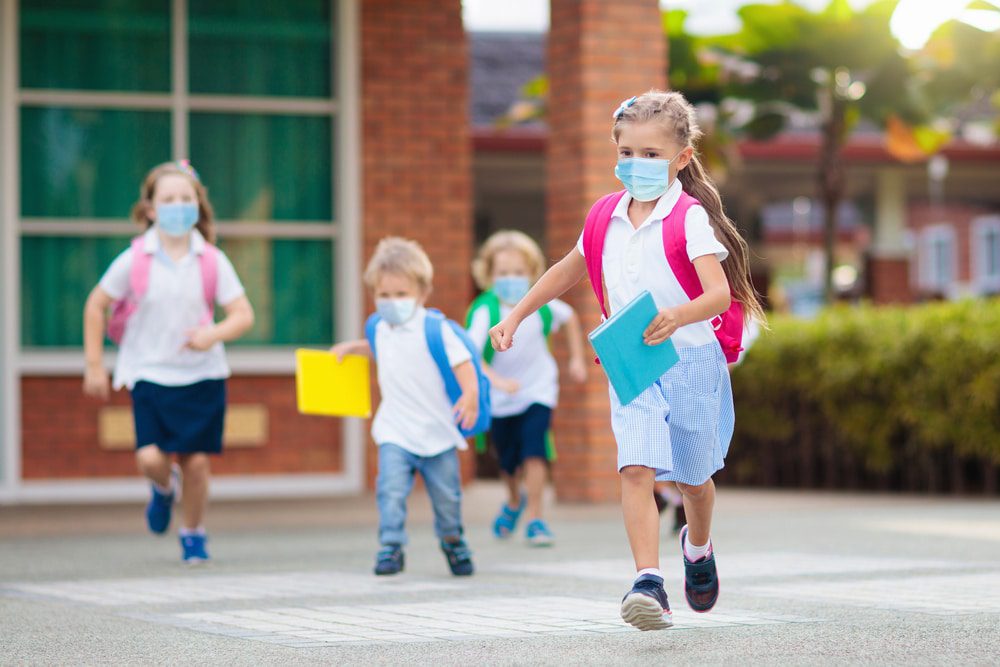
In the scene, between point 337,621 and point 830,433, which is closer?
point 337,621

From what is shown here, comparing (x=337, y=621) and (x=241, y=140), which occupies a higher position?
(x=241, y=140)

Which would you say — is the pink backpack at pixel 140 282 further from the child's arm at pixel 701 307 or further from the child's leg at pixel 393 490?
the child's arm at pixel 701 307

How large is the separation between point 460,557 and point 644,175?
2.56 m

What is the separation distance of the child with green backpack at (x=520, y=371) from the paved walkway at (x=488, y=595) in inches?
12.5

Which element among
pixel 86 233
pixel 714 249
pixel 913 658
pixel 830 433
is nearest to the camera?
pixel 913 658

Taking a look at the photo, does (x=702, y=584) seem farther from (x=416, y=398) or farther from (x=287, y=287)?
(x=287, y=287)

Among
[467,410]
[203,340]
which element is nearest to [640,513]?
[467,410]

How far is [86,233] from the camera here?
12586mm

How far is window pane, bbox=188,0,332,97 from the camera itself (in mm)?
12828

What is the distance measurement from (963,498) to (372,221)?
15.5 ft

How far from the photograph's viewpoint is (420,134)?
13367 mm

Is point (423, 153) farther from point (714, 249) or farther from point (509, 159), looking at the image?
point (509, 159)

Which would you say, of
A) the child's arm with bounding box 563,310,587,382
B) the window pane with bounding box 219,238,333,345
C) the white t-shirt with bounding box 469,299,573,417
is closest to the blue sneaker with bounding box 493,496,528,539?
the white t-shirt with bounding box 469,299,573,417

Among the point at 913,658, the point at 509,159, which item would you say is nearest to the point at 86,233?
the point at 913,658
